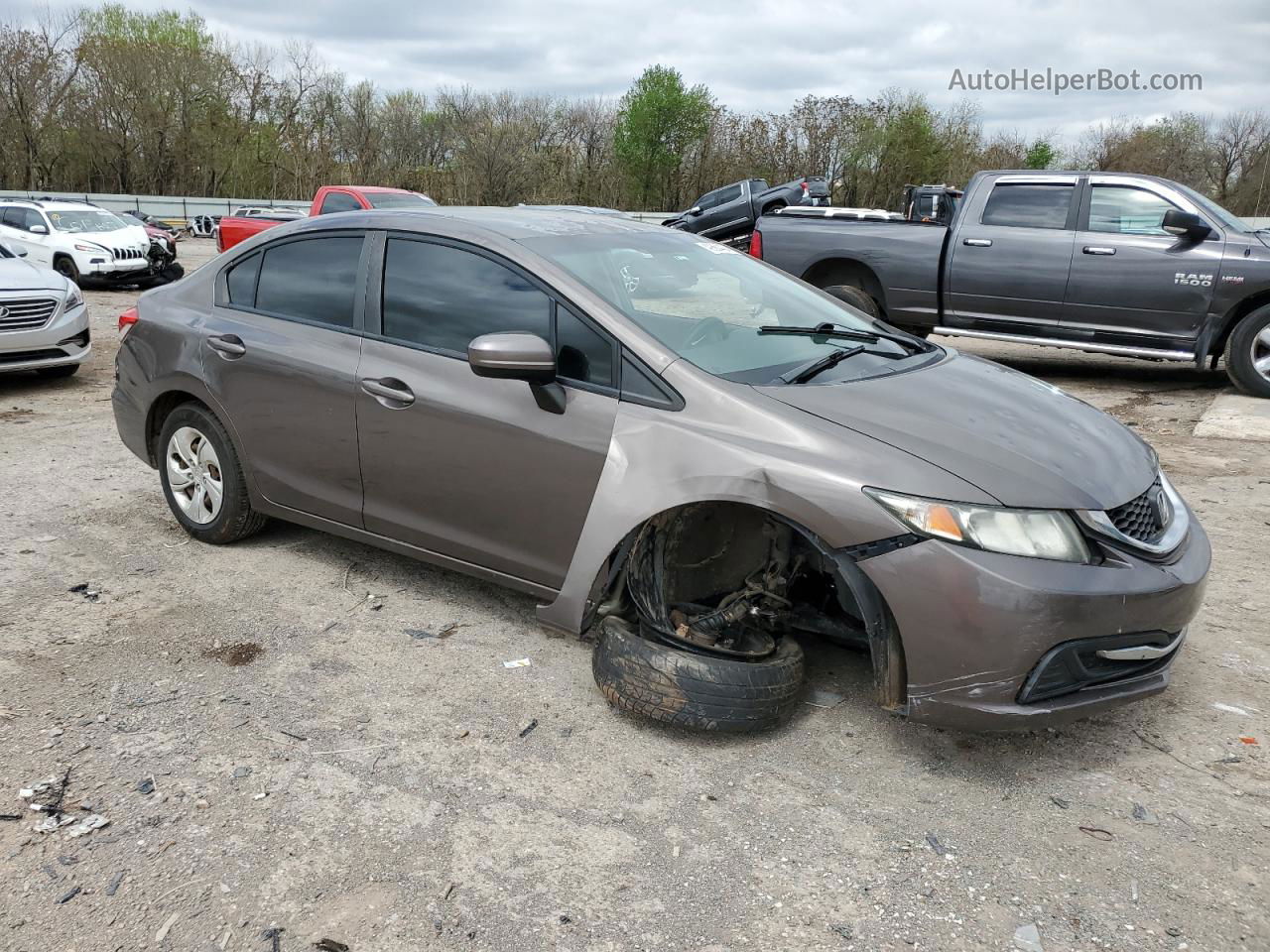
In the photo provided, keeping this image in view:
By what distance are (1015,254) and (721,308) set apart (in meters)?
6.66

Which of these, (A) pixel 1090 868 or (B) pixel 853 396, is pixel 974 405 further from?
(A) pixel 1090 868

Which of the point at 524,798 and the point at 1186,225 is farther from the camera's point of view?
the point at 1186,225

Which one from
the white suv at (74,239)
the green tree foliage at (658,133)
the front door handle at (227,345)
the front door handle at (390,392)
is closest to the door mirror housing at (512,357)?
the front door handle at (390,392)

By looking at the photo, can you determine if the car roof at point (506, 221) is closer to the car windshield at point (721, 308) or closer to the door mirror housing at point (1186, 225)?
the car windshield at point (721, 308)

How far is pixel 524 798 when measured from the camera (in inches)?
111

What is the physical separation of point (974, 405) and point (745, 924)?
1803mm

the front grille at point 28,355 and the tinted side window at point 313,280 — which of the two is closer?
the tinted side window at point 313,280

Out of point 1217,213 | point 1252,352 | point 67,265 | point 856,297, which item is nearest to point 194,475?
point 856,297

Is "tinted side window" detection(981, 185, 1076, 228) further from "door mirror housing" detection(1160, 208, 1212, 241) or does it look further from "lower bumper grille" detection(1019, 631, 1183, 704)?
"lower bumper grille" detection(1019, 631, 1183, 704)

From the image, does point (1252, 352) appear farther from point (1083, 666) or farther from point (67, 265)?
point (67, 265)

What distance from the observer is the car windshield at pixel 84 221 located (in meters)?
18.2

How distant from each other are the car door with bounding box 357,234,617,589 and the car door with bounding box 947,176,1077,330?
7.06m

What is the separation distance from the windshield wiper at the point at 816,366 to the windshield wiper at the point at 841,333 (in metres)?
0.15

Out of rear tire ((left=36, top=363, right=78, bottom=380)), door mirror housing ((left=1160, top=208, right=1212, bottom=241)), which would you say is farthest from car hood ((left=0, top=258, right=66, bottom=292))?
door mirror housing ((left=1160, top=208, right=1212, bottom=241))
